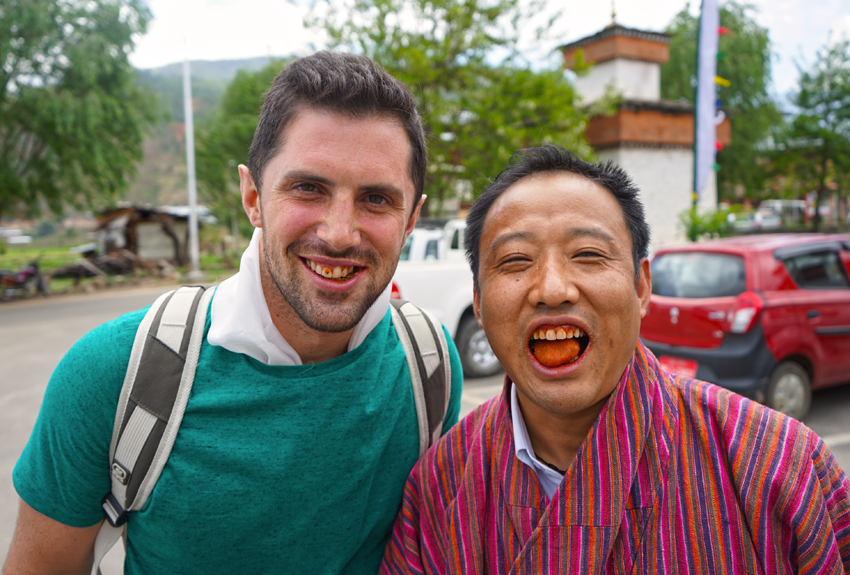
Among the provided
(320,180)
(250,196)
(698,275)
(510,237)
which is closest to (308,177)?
(320,180)

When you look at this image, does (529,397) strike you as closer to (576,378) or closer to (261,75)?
(576,378)

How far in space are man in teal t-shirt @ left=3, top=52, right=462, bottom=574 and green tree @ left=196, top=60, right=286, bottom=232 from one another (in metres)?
23.9

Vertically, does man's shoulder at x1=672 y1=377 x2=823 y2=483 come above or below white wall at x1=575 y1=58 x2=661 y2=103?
below

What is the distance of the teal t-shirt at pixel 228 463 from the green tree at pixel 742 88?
28809 millimetres

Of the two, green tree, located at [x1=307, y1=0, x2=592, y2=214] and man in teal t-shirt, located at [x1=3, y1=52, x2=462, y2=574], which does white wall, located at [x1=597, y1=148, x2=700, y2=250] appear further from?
man in teal t-shirt, located at [x1=3, y1=52, x2=462, y2=574]

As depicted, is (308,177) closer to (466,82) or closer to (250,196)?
(250,196)

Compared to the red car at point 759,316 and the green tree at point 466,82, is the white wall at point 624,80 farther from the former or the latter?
the red car at point 759,316

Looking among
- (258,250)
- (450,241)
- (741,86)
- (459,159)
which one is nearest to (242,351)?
(258,250)

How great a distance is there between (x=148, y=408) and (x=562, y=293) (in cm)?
108

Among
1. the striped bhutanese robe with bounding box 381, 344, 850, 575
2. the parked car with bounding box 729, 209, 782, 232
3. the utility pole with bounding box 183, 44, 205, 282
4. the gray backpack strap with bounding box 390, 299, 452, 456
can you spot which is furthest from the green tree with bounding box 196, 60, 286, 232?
the striped bhutanese robe with bounding box 381, 344, 850, 575

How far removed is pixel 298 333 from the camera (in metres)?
1.67

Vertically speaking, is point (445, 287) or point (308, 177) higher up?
point (308, 177)

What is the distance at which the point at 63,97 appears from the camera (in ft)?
49.1

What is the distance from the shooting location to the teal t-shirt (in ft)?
4.98
